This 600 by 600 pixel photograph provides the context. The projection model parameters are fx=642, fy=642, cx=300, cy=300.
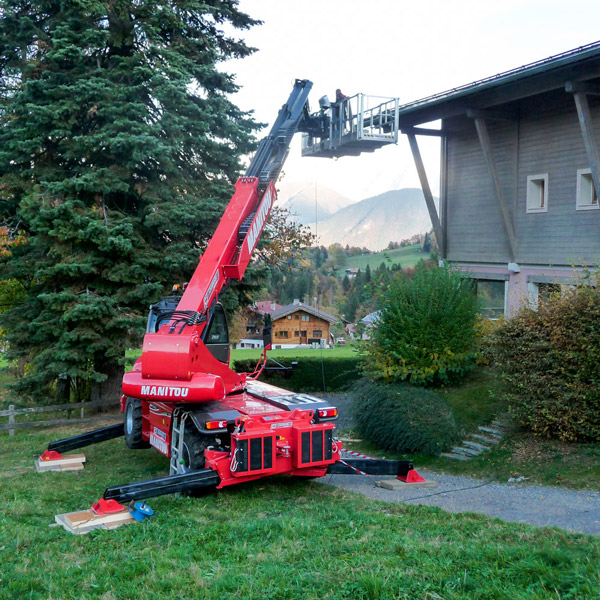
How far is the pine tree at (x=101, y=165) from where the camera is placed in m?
15.5

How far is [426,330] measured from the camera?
14.0 meters

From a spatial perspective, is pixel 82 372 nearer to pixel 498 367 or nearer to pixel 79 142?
pixel 79 142

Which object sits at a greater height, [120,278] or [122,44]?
[122,44]

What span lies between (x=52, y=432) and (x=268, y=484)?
853 cm

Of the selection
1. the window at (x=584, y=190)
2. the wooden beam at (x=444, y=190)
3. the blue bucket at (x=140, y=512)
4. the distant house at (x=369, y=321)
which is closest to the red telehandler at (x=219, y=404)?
the blue bucket at (x=140, y=512)

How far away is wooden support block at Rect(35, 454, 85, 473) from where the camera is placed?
11.3m

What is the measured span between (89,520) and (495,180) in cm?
1370

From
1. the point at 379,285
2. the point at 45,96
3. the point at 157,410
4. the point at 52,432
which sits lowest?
the point at 52,432

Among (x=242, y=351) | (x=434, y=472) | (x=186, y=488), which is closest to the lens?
(x=186, y=488)

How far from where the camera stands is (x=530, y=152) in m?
17.4

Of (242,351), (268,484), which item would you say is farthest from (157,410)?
(242,351)

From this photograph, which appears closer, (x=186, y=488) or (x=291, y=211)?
(x=186, y=488)

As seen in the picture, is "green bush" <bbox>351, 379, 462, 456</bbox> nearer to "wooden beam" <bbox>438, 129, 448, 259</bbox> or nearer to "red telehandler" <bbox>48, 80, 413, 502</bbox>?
"red telehandler" <bbox>48, 80, 413, 502</bbox>

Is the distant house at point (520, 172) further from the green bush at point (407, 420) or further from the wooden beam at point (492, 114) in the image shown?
the green bush at point (407, 420)
